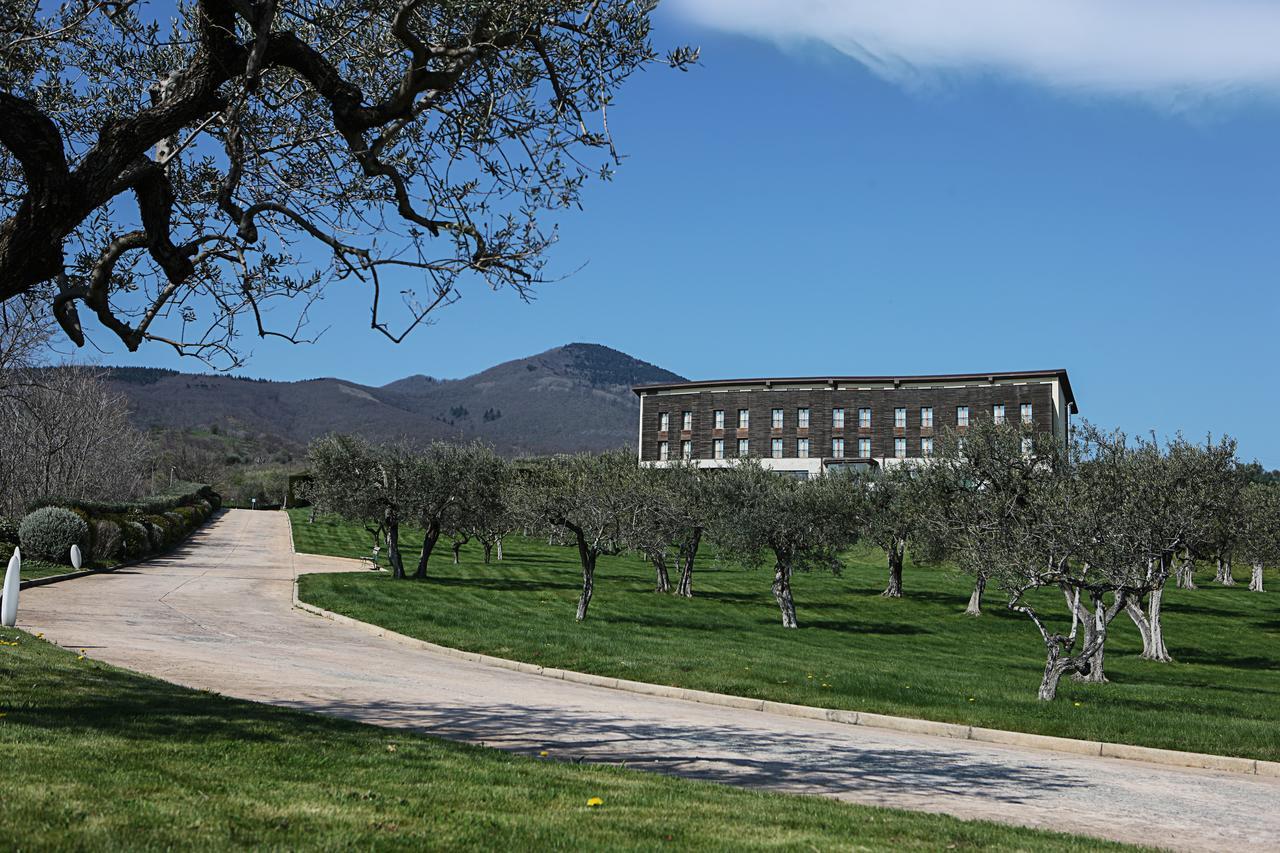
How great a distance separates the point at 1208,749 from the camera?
13.9m

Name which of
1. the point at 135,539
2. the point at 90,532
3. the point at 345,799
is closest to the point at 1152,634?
the point at 345,799

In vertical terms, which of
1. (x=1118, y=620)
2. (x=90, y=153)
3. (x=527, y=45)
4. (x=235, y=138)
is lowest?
(x=1118, y=620)

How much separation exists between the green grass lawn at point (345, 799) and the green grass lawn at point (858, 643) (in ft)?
27.3

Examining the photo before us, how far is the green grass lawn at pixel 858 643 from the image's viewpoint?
54.4 feet

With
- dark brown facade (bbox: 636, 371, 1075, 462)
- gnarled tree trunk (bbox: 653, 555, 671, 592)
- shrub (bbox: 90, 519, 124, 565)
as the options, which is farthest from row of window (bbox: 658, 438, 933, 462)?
shrub (bbox: 90, 519, 124, 565)

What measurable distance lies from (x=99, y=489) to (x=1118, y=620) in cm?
6190

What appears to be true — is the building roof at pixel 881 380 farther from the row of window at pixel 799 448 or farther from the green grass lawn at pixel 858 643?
the green grass lawn at pixel 858 643

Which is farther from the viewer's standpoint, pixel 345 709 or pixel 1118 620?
pixel 1118 620

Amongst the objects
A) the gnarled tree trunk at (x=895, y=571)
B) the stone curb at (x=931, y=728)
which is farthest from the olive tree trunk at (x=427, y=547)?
the stone curb at (x=931, y=728)

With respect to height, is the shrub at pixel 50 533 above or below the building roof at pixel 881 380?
below

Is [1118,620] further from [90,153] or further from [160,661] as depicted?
[90,153]

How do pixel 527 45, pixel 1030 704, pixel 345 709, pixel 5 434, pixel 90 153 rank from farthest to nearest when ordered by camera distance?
1. pixel 5 434
2. pixel 1030 704
3. pixel 345 709
4. pixel 527 45
5. pixel 90 153

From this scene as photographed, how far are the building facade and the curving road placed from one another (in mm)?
84585

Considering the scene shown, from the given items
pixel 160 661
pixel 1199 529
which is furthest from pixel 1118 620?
pixel 160 661
